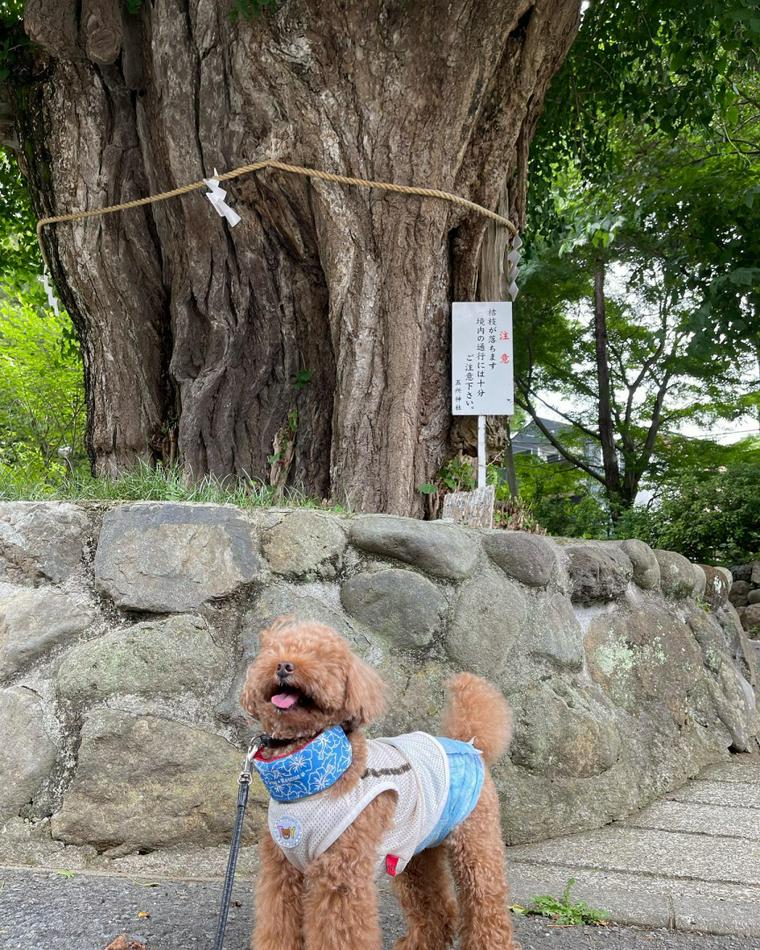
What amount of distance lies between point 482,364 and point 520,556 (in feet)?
5.37

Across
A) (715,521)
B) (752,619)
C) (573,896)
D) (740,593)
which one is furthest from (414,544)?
(715,521)

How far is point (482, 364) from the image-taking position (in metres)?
5.35

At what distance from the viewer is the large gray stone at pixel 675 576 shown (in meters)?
5.32

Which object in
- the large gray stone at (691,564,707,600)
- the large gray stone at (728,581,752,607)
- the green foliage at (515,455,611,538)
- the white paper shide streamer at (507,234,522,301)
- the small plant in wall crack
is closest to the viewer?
the small plant in wall crack

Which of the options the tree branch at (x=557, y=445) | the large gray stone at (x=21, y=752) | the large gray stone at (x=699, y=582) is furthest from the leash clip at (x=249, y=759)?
the tree branch at (x=557, y=445)

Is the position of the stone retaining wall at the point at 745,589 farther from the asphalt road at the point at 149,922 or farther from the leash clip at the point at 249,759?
the leash clip at the point at 249,759

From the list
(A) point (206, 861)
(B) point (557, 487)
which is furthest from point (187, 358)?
(B) point (557, 487)

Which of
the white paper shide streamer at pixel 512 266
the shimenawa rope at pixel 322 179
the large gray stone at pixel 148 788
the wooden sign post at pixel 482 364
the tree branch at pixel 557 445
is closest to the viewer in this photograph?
the large gray stone at pixel 148 788

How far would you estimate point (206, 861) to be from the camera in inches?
129

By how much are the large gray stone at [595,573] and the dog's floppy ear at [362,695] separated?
248 centimetres

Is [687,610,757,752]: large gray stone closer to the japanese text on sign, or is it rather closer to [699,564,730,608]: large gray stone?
[699,564,730,608]: large gray stone

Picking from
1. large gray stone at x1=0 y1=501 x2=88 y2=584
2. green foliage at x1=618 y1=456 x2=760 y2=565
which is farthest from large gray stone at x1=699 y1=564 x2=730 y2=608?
green foliage at x1=618 y1=456 x2=760 y2=565

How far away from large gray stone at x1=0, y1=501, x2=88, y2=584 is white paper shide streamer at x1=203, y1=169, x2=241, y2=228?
2223 mm

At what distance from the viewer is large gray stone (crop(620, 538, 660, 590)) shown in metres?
5.04
